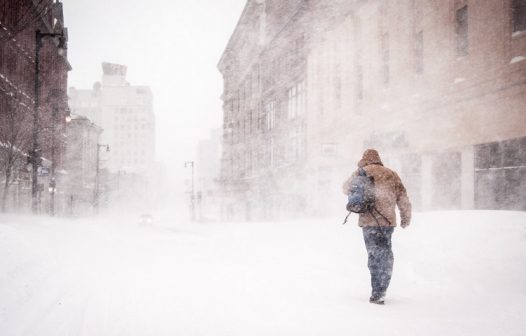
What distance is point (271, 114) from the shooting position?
132 ft

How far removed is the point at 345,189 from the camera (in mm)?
5816

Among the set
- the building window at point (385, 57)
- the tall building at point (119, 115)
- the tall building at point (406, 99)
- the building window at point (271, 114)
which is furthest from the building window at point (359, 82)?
the tall building at point (119, 115)

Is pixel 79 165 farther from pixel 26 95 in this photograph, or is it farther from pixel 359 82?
pixel 359 82

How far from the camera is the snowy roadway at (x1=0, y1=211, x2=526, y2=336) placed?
4297 mm

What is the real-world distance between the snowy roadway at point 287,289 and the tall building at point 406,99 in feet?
19.5

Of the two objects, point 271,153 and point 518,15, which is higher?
point 518,15

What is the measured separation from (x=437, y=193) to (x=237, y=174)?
38991 mm

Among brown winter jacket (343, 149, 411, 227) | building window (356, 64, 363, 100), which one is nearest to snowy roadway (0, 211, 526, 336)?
brown winter jacket (343, 149, 411, 227)

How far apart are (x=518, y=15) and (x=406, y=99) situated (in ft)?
17.6

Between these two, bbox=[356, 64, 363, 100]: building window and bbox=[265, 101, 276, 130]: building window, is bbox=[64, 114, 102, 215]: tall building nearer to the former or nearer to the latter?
bbox=[265, 101, 276, 130]: building window

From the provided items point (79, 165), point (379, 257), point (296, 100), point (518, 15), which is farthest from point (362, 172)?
point (79, 165)

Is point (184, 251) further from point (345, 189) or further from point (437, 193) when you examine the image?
point (437, 193)

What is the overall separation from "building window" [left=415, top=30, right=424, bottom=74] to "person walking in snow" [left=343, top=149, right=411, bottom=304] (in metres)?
13.4

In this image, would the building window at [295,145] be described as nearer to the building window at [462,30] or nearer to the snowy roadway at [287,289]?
the building window at [462,30]
